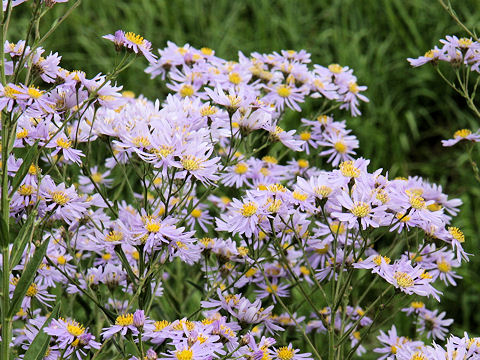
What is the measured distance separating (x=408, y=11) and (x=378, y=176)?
3333mm

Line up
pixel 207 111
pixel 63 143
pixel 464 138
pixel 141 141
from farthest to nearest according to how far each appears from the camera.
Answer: pixel 464 138, pixel 207 111, pixel 63 143, pixel 141 141

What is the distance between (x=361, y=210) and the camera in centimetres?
144

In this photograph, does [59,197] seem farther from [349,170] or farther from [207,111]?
[349,170]

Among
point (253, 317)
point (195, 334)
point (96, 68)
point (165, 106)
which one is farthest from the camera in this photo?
point (96, 68)

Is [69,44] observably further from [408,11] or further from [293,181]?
[293,181]

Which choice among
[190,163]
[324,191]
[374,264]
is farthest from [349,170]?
[190,163]

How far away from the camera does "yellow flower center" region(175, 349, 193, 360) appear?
1.28 m

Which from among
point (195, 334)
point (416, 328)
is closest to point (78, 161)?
point (195, 334)

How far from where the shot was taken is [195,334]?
4.41ft

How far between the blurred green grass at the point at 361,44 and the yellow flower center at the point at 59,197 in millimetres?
2485

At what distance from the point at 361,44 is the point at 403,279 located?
331cm

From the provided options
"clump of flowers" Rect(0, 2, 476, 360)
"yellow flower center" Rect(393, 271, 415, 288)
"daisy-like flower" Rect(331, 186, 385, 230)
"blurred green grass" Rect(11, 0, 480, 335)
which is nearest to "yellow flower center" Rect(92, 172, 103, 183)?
"clump of flowers" Rect(0, 2, 476, 360)

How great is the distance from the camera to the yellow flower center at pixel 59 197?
5.12 feet

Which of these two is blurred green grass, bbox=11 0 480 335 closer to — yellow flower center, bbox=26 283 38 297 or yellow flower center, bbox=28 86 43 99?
yellow flower center, bbox=26 283 38 297
